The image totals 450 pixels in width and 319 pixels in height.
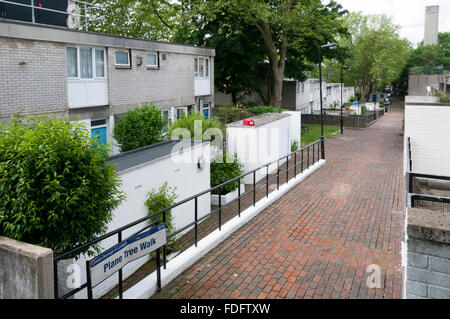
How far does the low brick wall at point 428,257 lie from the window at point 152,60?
1734 cm

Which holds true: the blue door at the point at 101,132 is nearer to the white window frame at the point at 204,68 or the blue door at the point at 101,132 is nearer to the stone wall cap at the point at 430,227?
the white window frame at the point at 204,68

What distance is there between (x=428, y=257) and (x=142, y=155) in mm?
7565

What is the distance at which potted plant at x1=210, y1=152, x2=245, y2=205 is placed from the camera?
14.2m

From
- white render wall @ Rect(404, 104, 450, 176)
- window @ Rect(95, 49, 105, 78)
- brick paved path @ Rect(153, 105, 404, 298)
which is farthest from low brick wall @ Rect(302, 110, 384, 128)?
window @ Rect(95, 49, 105, 78)

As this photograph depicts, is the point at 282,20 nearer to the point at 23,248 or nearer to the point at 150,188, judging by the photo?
the point at 150,188

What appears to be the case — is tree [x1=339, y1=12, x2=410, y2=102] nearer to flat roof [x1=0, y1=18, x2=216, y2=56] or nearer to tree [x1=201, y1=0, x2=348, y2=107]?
tree [x1=201, y1=0, x2=348, y2=107]

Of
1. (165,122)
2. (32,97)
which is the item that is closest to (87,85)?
(32,97)

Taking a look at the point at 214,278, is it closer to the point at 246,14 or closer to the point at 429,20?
the point at 246,14

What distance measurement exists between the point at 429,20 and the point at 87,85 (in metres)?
121

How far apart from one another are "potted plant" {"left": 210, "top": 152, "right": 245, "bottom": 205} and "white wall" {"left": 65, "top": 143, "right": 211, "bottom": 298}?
49.6 inches

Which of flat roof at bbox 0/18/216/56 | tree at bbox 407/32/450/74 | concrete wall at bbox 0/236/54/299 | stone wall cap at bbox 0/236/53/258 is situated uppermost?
tree at bbox 407/32/450/74

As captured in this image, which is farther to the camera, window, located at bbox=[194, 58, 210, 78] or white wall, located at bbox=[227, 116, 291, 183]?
window, located at bbox=[194, 58, 210, 78]

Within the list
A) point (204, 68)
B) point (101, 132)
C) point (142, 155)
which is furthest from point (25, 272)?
point (204, 68)
